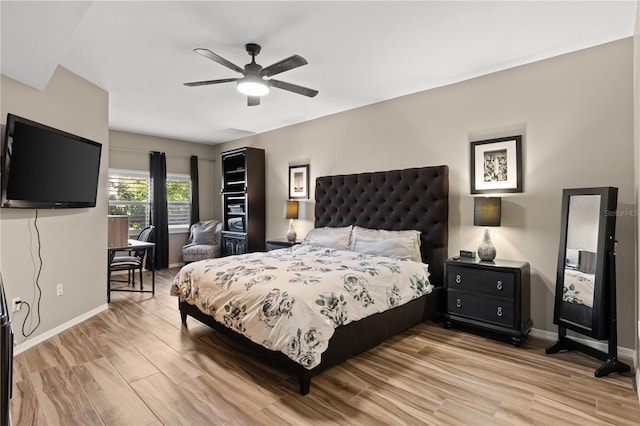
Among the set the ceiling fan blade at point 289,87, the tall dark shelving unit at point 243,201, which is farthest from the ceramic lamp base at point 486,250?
the tall dark shelving unit at point 243,201

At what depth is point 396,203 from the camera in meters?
4.21

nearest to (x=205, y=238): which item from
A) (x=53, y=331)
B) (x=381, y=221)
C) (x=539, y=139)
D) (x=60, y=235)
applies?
(x=60, y=235)

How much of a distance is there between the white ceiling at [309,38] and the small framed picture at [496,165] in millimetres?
781

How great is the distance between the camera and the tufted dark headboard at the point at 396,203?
12.6 ft

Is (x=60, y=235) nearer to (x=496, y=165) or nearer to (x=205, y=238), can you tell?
(x=205, y=238)

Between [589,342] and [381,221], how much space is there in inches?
92.8

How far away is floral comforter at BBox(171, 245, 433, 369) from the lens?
7.52ft

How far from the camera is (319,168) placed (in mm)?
5324

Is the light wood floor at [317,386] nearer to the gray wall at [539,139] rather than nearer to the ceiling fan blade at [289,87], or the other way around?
the gray wall at [539,139]

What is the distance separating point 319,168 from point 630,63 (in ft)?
12.1

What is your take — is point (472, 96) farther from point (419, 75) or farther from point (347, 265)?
point (347, 265)

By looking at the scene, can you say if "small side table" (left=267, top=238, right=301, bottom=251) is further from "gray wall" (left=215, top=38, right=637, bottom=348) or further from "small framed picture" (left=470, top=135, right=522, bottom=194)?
"small framed picture" (left=470, top=135, right=522, bottom=194)

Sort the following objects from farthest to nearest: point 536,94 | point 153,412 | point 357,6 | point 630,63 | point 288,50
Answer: point 536,94
point 288,50
point 630,63
point 357,6
point 153,412

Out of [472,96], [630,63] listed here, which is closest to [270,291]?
[472,96]
